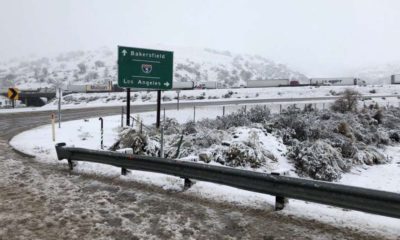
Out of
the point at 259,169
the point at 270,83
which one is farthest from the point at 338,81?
the point at 259,169

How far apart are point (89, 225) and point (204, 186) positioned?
2.88 metres

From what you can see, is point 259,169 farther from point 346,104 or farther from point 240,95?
point 240,95

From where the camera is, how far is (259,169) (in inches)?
540

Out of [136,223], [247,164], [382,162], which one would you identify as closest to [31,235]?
[136,223]

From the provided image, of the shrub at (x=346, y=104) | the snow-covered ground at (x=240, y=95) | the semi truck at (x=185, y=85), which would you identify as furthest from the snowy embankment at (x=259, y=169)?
the semi truck at (x=185, y=85)

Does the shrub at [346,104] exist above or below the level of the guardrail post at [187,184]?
above

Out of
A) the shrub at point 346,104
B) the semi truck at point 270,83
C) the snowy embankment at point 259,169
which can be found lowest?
the snowy embankment at point 259,169

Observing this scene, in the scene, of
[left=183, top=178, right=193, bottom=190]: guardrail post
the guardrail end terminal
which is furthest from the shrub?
the guardrail end terminal

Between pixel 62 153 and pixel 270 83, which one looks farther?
pixel 270 83

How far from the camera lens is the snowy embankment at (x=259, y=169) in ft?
20.1

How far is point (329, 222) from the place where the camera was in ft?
19.8

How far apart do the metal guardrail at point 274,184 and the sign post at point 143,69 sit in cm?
656

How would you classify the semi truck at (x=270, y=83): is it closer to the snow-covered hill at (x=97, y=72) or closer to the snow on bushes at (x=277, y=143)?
the snow on bushes at (x=277, y=143)

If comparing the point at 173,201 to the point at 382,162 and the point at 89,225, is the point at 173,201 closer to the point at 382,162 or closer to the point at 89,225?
the point at 89,225
